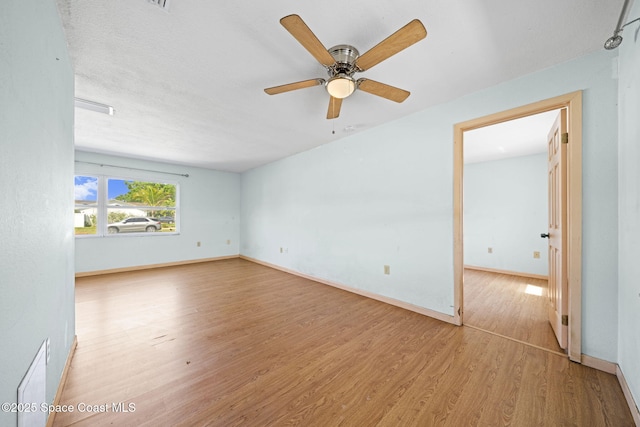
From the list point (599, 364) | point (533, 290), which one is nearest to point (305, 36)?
point (599, 364)

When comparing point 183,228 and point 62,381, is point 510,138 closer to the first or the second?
point 62,381

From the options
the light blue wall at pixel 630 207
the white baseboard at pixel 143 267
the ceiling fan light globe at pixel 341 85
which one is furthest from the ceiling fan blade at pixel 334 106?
the white baseboard at pixel 143 267

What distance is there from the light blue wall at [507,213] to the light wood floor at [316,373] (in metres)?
3.24

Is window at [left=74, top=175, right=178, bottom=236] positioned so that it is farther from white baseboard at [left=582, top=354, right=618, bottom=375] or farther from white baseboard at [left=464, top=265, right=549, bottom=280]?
white baseboard at [left=464, top=265, right=549, bottom=280]

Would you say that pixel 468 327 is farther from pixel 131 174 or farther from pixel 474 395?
pixel 131 174

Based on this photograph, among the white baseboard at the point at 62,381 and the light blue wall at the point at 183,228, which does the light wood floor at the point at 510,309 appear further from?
the light blue wall at the point at 183,228

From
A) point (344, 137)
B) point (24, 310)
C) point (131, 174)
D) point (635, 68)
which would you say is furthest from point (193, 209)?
point (635, 68)

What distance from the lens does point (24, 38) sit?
906 millimetres

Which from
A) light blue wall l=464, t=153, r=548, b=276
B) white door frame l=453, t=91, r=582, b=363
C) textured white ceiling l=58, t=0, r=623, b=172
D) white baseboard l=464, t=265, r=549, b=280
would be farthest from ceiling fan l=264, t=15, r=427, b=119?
white baseboard l=464, t=265, r=549, b=280

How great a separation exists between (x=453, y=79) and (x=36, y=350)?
3211 mm

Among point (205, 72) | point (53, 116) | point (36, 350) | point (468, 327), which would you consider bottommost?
point (468, 327)

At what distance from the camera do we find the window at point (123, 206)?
4293 millimetres

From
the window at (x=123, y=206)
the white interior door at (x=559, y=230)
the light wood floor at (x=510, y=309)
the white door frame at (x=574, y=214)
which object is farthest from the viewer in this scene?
the window at (x=123, y=206)

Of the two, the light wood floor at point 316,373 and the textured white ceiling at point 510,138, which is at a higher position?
the textured white ceiling at point 510,138
